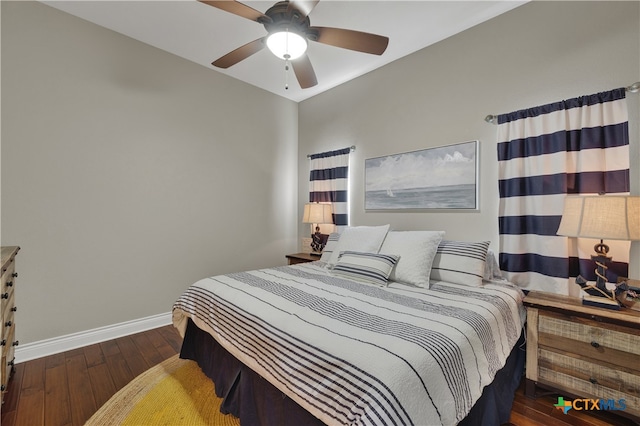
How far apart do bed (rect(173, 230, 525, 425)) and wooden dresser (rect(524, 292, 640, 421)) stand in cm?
13

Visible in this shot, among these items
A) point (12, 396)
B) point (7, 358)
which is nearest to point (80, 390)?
point (12, 396)

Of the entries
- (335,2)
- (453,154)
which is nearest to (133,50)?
(335,2)

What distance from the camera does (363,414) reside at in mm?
890

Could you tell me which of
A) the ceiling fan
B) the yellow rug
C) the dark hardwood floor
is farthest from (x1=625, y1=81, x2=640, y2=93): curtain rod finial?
the yellow rug

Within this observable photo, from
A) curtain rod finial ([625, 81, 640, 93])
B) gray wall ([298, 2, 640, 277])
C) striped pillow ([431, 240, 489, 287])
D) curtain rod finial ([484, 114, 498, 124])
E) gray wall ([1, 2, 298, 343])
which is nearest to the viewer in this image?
curtain rod finial ([625, 81, 640, 93])

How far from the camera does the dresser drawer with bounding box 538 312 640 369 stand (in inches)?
59.4

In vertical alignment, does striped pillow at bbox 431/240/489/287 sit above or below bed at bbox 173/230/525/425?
above

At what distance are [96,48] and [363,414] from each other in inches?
137

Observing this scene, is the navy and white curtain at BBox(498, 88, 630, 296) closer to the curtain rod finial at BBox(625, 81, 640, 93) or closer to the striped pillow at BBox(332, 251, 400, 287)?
the curtain rod finial at BBox(625, 81, 640, 93)

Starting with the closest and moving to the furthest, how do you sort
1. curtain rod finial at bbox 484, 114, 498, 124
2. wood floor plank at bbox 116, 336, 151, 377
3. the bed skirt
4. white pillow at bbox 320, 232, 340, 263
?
the bed skirt < wood floor plank at bbox 116, 336, 151, 377 < curtain rod finial at bbox 484, 114, 498, 124 < white pillow at bbox 320, 232, 340, 263

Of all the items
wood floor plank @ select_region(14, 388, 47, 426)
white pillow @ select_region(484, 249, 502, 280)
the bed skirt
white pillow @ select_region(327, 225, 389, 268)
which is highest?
white pillow @ select_region(327, 225, 389, 268)

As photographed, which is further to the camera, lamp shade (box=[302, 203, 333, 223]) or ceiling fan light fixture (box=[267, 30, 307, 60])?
lamp shade (box=[302, 203, 333, 223])

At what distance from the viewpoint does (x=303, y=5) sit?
65.7 inches

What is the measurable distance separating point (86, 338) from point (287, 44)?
2.98m
